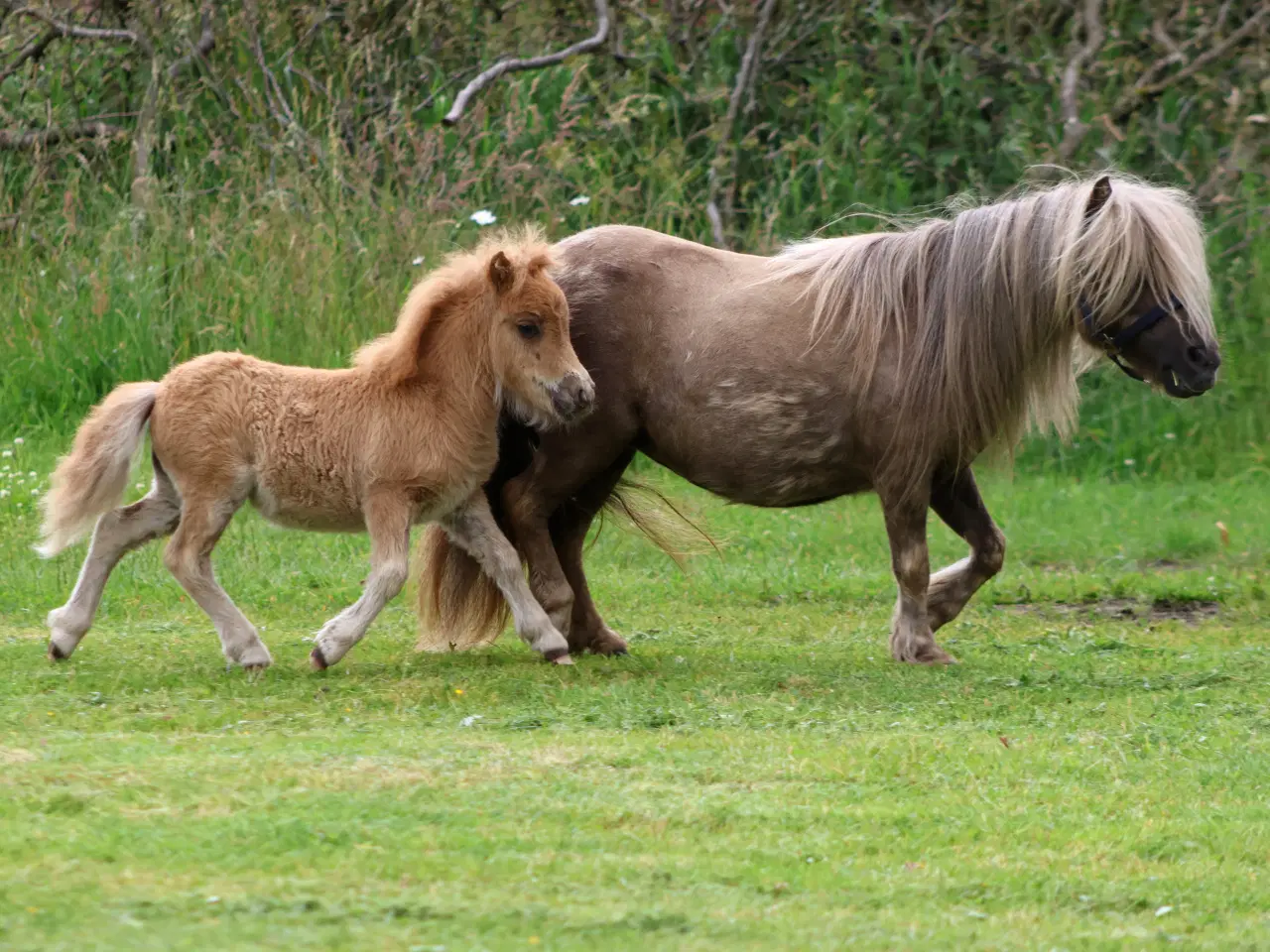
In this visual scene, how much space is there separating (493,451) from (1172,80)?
803 cm

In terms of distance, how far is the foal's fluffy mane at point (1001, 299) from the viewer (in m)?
6.67

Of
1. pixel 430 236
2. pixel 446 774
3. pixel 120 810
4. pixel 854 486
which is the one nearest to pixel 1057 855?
pixel 446 774

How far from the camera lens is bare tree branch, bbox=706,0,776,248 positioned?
12.9 meters

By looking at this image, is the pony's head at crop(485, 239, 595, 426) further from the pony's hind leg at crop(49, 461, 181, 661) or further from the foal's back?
the pony's hind leg at crop(49, 461, 181, 661)

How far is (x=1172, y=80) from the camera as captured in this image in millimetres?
13047

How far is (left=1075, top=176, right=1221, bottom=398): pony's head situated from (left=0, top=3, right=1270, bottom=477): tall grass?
5.11 m

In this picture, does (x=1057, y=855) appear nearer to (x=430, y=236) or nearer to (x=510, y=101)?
(x=430, y=236)

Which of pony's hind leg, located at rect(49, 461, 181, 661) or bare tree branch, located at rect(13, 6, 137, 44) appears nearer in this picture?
pony's hind leg, located at rect(49, 461, 181, 661)

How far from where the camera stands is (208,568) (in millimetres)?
6516

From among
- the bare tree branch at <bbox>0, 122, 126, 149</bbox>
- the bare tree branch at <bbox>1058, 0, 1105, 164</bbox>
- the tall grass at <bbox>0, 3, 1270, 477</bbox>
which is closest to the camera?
the tall grass at <bbox>0, 3, 1270, 477</bbox>

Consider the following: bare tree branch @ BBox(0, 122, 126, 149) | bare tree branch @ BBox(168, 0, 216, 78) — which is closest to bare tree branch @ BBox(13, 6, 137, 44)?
bare tree branch @ BBox(168, 0, 216, 78)

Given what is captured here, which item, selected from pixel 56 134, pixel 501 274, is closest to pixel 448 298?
pixel 501 274

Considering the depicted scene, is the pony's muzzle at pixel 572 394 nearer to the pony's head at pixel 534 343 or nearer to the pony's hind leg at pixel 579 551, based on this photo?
the pony's head at pixel 534 343

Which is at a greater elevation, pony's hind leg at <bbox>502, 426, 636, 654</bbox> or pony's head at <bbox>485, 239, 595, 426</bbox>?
pony's head at <bbox>485, 239, 595, 426</bbox>
